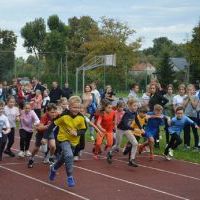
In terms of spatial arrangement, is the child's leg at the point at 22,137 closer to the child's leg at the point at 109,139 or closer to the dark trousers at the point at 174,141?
the child's leg at the point at 109,139

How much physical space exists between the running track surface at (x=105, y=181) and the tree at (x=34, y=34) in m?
45.1

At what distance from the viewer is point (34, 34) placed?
57562mm

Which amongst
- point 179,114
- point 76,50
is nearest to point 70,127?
point 179,114

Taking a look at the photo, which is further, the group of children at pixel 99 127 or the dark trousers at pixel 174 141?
the dark trousers at pixel 174 141

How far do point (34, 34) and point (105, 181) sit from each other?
49254 millimetres

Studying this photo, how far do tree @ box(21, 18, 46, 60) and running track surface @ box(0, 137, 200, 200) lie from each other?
45.1 m

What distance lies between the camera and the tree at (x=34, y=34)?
5659 centimetres

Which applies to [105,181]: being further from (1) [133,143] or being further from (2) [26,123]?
(2) [26,123]

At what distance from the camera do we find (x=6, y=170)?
420 inches

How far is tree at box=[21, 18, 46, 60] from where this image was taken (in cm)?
5659

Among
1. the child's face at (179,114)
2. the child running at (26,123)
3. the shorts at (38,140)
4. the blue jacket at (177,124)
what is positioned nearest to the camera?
the shorts at (38,140)

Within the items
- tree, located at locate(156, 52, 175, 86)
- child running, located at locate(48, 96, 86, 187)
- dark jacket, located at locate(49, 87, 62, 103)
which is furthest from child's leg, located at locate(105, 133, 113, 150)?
tree, located at locate(156, 52, 175, 86)

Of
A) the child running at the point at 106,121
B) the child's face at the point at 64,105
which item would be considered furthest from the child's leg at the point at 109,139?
the child's face at the point at 64,105

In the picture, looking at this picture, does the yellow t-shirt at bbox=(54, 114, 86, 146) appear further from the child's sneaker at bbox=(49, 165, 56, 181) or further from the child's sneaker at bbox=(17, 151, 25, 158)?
the child's sneaker at bbox=(17, 151, 25, 158)
